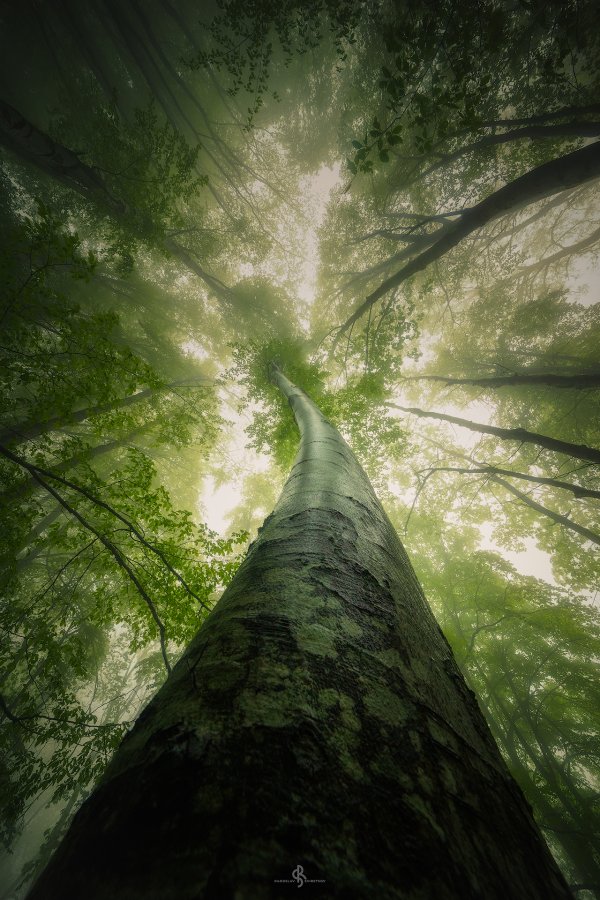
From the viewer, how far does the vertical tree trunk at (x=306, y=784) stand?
325mm

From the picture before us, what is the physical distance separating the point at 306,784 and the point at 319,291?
13706 millimetres

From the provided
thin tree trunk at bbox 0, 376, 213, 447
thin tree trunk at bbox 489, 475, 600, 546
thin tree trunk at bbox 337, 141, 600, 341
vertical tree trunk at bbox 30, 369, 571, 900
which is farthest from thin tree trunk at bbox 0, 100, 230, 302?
thin tree trunk at bbox 489, 475, 600, 546

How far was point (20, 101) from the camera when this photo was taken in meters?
9.83

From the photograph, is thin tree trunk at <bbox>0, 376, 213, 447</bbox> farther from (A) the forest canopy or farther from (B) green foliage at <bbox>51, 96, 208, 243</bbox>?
(B) green foliage at <bbox>51, 96, 208, 243</bbox>

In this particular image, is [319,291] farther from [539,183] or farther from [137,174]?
[539,183]

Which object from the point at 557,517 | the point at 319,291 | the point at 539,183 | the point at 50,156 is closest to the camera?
the point at 539,183

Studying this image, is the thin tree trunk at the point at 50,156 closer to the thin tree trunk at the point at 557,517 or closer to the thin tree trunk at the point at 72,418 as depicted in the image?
the thin tree trunk at the point at 72,418

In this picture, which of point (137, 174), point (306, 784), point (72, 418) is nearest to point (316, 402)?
point (72, 418)

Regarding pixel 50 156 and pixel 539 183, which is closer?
pixel 539 183

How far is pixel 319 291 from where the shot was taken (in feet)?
40.5

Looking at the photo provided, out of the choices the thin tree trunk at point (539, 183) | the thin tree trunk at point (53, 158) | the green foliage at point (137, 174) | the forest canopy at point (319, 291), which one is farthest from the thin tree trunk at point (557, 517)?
the thin tree trunk at point (53, 158)

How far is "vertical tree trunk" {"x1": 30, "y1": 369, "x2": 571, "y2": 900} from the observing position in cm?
33

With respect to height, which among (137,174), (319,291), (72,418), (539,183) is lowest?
(72,418)

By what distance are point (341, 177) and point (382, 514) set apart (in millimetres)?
12250
